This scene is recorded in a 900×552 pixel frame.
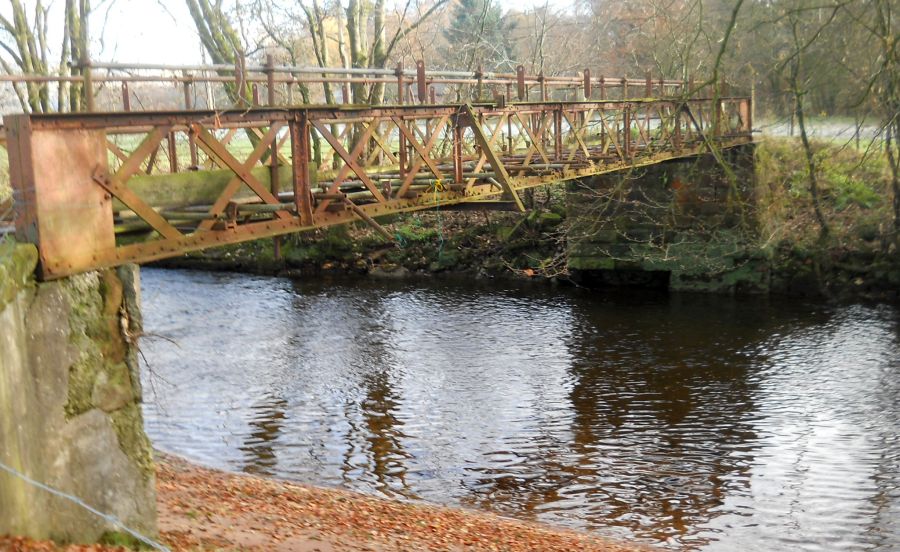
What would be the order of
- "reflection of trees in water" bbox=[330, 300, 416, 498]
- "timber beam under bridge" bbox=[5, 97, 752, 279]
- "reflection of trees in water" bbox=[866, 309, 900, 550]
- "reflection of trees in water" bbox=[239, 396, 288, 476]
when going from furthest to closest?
"reflection of trees in water" bbox=[239, 396, 288, 476] → "reflection of trees in water" bbox=[330, 300, 416, 498] → "reflection of trees in water" bbox=[866, 309, 900, 550] → "timber beam under bridge" bbox=[5, 97, 752, 279]

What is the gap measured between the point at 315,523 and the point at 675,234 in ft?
56.4

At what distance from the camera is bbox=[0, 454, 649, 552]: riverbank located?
8.23 meters

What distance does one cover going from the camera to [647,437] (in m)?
13.2

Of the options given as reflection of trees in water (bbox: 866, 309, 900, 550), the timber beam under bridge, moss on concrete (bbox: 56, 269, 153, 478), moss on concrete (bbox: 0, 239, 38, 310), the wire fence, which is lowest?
reflection of trees in water (bbox: 866, 309, 900, 550)

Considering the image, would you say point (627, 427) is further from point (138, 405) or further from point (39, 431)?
point (39, 431)

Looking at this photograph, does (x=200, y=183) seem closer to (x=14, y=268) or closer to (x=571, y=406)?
(x=14, y=268)

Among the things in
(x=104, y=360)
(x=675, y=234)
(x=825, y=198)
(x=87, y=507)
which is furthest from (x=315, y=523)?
(x=825, y=198)

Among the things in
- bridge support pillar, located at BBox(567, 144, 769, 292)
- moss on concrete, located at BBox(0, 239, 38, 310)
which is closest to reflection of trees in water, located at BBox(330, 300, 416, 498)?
moss on concrete, located at BBox(0, 239, 38, 310)

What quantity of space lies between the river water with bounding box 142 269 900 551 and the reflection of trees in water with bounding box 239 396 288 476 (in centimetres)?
4

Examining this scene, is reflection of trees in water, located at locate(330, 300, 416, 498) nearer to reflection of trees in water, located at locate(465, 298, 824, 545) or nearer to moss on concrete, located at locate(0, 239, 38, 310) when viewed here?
reflection of trees in water, located at locate(465, 298, 824, 545)

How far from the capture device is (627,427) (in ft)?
44.9

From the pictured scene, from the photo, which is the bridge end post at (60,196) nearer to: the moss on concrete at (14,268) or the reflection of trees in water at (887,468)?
the moss on concrete at (14,268)

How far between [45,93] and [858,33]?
17634 mm

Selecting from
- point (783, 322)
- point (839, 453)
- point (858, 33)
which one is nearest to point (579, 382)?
point (839, 453)
